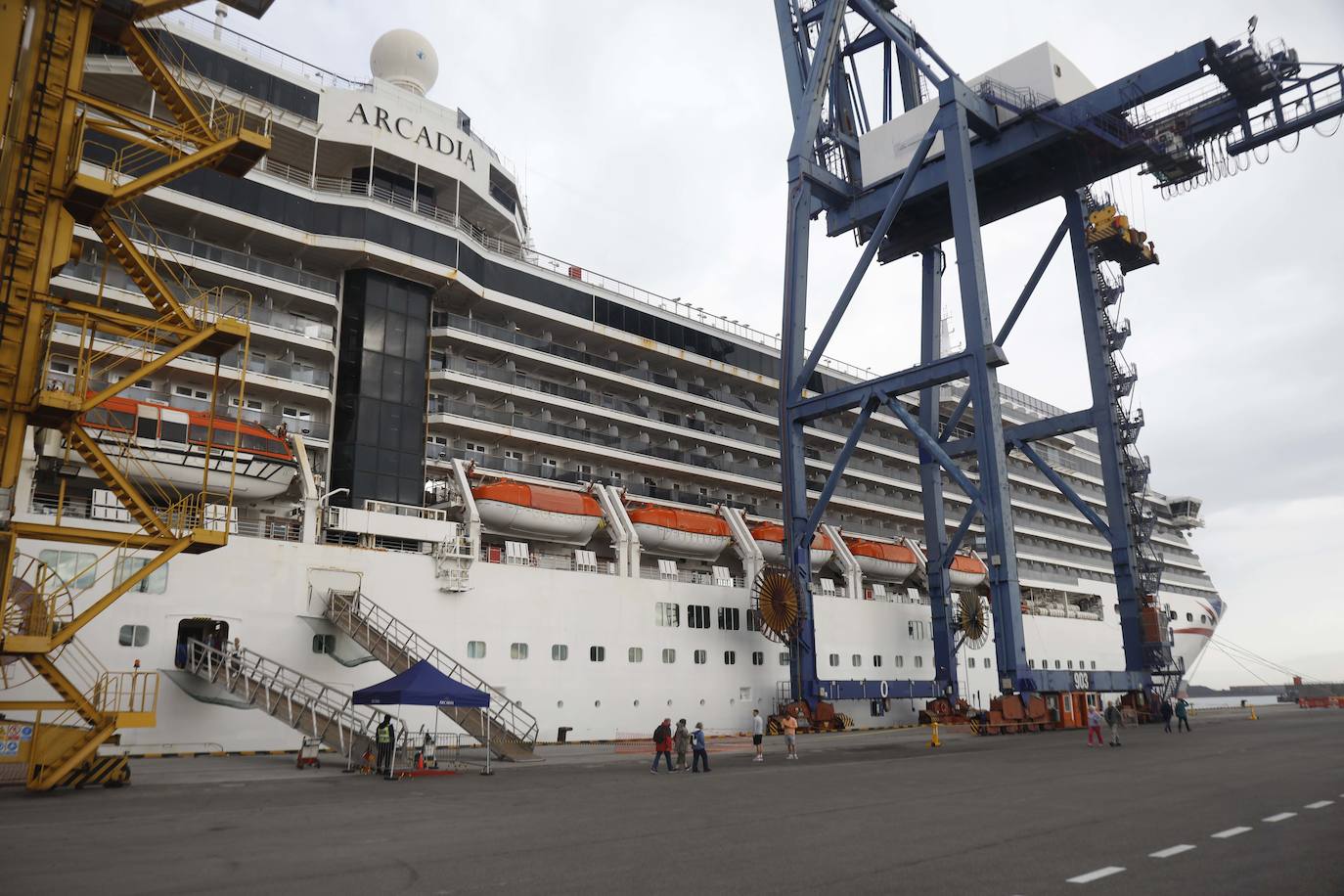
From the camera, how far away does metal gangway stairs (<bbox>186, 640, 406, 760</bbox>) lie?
19016 mm

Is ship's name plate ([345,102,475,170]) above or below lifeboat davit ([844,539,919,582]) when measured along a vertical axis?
above

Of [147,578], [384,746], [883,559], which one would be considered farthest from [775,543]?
[147,578]

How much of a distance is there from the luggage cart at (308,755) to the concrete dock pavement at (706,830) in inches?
24.5

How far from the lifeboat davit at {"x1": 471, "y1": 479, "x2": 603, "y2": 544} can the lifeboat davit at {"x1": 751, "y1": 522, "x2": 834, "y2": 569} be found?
787cm

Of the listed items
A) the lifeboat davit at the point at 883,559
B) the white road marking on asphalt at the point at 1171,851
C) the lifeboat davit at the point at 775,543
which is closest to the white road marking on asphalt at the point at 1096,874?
the white road marking on asphalt at the point at 1171,851

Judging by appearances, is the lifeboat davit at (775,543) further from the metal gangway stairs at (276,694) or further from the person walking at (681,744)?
the metal gangway stairs at (276,694)

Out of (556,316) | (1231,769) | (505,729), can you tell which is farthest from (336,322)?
(1231,769)

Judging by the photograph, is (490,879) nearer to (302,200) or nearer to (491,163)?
(302,200)

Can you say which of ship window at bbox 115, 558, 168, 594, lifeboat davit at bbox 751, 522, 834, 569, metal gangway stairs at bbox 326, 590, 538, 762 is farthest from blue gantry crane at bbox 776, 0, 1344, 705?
ship window at bbox 115, 558, 168, 594

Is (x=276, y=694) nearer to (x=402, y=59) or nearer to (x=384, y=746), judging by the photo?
(x=384, y=746)

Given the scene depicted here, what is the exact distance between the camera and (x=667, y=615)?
29.1 m

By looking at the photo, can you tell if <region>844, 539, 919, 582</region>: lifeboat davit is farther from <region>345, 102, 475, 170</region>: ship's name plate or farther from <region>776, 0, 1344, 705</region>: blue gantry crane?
<region>345, 102, 475, 170</region>: ship's name plate

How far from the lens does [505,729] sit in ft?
71.7

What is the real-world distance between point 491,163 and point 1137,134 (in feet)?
73.9
